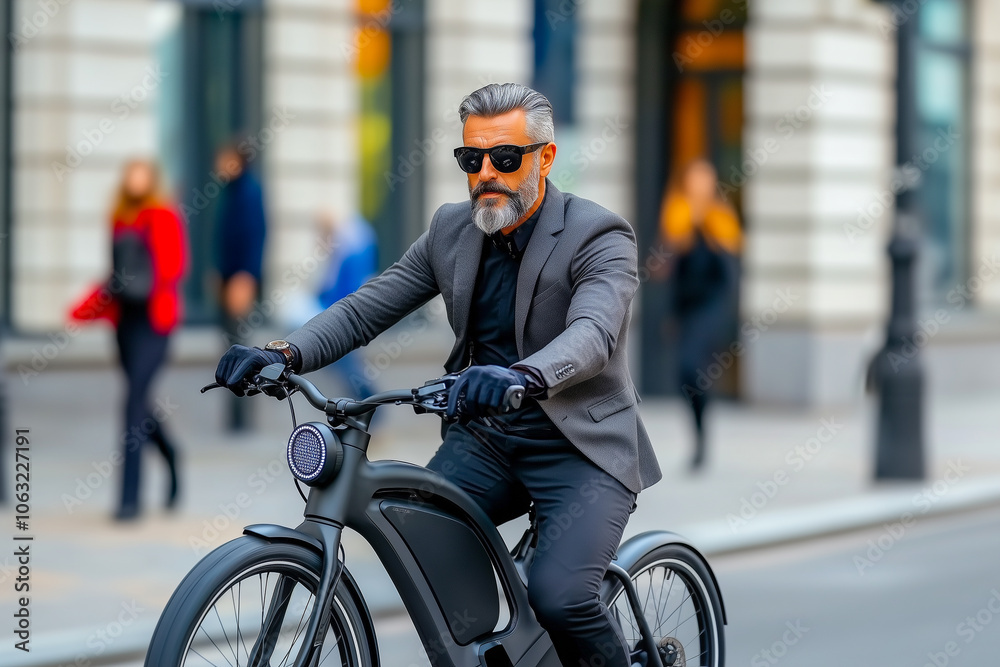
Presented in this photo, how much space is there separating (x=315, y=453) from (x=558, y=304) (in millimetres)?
713

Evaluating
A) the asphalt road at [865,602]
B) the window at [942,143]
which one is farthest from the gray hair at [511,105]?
the window at [942,143]

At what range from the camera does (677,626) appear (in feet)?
13.5

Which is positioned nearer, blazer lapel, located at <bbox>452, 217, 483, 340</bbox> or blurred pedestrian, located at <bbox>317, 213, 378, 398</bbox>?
blazer lapel, located at <bbox>452, 217, 483, 340</bbox>

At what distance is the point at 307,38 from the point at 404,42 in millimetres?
1093

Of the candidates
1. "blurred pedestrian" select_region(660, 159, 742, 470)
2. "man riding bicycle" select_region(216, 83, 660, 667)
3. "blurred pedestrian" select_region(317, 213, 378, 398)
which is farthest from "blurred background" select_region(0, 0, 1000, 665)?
"man riding bicycle" select_region(216, 83, 660, 667)

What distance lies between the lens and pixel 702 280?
981cm

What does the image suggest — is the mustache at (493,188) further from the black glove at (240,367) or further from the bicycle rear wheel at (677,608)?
the bicycle rear wheel at (677,608)

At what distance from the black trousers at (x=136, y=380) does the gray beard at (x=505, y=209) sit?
447cm

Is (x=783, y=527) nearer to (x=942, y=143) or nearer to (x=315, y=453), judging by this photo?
(x=315, y=453)

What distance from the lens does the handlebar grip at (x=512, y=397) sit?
9.75ft

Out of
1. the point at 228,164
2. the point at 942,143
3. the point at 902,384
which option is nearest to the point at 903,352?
the point at 902,384

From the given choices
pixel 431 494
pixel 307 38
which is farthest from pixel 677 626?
pixel 307 38

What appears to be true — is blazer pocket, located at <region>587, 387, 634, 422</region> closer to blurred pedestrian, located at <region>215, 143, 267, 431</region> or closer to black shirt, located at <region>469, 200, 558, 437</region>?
black shirt, located at <region>469, 200, 558, 437</region>

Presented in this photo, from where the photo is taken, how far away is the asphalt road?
5.36 m
